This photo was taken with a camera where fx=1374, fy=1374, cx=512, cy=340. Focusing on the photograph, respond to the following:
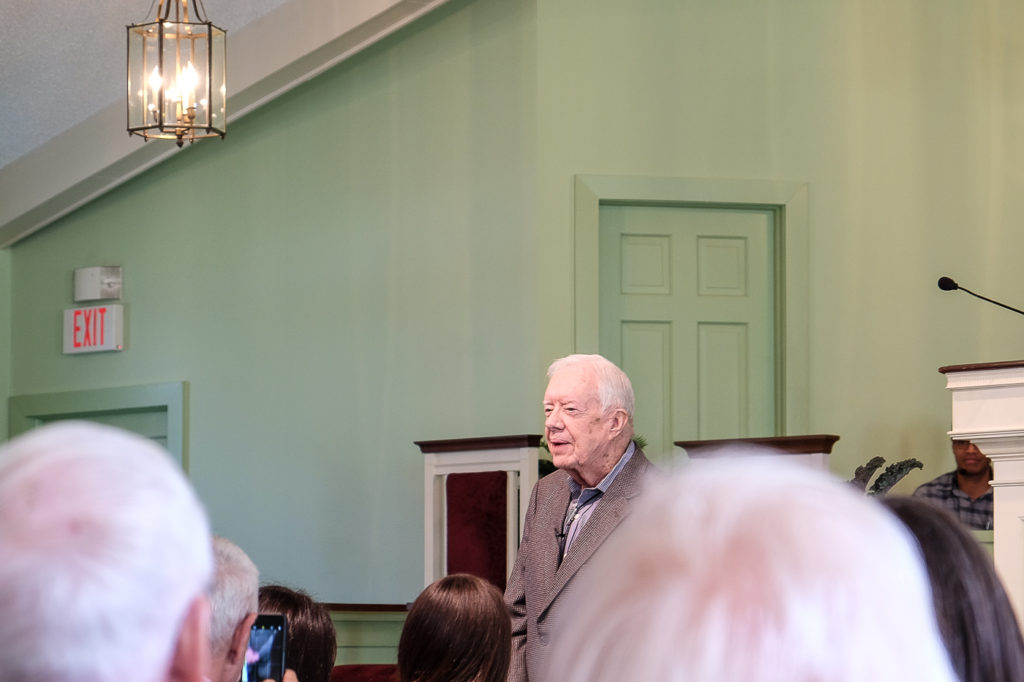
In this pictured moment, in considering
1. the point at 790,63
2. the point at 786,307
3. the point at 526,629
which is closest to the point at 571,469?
the point at 526,629

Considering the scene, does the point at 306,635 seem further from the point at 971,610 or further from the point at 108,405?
the point at 108,405

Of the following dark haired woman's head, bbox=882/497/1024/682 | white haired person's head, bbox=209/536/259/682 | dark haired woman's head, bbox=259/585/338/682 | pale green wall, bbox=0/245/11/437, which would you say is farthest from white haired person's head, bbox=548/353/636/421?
pale green wall, bbox=0/245/11/437

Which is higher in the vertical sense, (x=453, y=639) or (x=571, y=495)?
(x=571, y=495)

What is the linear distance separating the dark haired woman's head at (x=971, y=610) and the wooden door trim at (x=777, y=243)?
18.0ft

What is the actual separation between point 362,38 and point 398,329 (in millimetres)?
1513

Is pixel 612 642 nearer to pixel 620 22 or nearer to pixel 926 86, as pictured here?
pixel 620 22

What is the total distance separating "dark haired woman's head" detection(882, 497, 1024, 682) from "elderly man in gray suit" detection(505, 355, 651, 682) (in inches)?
84.6

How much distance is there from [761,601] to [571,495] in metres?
2.89

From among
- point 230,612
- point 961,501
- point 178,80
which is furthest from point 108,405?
point 230,612

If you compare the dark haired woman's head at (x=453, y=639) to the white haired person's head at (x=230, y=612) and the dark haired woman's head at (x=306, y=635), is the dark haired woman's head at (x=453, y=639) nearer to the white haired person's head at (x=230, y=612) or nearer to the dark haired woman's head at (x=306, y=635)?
the dark haired woman's head at (x=306, y=635)

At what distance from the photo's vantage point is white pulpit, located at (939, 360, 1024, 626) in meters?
4.27

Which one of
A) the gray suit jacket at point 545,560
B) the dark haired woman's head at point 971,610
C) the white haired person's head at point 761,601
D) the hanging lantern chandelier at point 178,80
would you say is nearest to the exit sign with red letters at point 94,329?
the hanging lantern chandelier at point 178,80

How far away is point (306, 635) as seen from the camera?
2514 mm

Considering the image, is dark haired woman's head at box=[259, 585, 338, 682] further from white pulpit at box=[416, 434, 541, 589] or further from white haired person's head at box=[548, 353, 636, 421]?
white pulpit at box=[416, 434, 541, 589]
